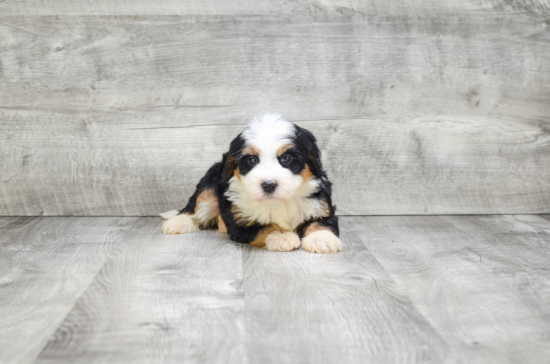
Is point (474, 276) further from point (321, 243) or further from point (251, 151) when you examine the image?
point (251, 151)

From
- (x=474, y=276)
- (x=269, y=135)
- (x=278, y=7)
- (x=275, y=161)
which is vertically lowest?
(x=474, y=276)

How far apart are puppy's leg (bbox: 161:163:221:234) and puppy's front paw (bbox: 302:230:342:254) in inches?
26.7

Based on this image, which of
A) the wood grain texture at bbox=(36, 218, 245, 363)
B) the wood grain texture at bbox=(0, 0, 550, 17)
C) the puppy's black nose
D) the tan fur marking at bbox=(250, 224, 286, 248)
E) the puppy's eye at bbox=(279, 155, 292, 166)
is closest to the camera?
the wood grain texture at bbox=(36, 218, 245, 363)

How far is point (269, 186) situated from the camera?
2.36 m

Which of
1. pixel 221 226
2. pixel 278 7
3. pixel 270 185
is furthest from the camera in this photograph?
pixel 278 7

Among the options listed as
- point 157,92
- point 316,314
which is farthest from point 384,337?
point 157,92

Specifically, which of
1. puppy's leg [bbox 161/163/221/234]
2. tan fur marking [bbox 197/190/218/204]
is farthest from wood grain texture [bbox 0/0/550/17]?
tan fur marking [bbox 197/190/218/204]

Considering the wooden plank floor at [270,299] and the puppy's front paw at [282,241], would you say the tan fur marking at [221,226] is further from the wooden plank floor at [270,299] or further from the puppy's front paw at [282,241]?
the puppy's front paw at [282,241]

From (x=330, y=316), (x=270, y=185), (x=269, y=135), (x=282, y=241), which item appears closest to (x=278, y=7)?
(x=269, y=135)

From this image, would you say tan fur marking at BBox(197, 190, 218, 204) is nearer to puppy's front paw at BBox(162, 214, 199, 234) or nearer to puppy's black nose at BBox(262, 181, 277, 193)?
puppy's front paw at BBox(162, 214, 199, 234)

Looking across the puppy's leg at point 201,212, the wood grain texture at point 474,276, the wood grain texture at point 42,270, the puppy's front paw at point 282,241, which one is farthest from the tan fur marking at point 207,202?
the wood grain texture at point 474,276

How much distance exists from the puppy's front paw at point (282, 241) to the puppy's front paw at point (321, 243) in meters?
0.05

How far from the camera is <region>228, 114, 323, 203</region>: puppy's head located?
237 cm

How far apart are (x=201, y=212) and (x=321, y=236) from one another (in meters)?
0.80
